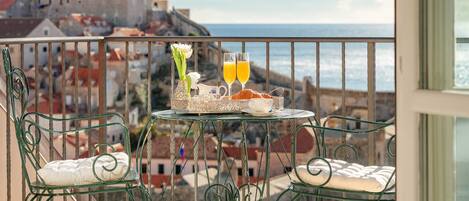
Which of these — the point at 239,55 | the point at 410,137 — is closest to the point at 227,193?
the point at 239,55

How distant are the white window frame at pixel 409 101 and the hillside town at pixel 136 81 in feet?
3.47

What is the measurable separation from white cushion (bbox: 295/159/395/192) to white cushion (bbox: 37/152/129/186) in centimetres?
73

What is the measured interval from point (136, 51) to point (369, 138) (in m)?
3.01

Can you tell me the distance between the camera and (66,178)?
2.99 metres

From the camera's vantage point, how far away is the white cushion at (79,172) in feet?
9.83

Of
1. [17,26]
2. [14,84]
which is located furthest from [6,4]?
[14,84]

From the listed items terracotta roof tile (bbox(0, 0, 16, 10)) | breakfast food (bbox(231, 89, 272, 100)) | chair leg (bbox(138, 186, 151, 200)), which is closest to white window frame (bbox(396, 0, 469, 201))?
breakfast food (bbox(231, 89, 272, 100))

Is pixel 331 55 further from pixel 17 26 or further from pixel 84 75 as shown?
pixel 17 26

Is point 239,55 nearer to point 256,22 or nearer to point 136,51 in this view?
point 136,51

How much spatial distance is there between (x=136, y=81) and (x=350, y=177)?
16.3 feet

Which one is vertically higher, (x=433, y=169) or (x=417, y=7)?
(x=417, y=7)

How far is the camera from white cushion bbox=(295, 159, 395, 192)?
9.11ft

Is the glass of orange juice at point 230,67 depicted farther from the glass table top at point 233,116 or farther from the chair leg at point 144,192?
the chair leg at point 144,192

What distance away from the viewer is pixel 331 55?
6.81 meters
